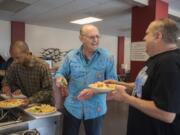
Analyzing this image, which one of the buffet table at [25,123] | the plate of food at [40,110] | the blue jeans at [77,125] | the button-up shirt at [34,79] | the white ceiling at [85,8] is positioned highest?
the white ceiling at [85,8]

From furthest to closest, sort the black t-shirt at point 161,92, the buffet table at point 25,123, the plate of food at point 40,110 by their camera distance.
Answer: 1. the plate of food at point 40,110
2. the buffet table at point 25,123
3. the black t-shirt at point 161,92

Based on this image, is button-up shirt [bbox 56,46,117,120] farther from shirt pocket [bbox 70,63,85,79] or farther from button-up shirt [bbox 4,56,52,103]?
button-up shirt [bbox 4,56,52,103]

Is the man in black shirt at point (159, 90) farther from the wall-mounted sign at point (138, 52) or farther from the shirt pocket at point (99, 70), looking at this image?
the wall-mounted sign at point (138, 52)

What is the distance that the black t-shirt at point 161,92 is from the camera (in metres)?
0.93

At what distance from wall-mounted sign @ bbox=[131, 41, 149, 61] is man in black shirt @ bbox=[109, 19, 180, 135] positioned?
277 centimetres

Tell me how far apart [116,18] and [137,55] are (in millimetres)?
1397

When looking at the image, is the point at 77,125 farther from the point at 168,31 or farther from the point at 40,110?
the point at 168,31

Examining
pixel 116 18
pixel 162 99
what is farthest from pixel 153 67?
pixel 116 18

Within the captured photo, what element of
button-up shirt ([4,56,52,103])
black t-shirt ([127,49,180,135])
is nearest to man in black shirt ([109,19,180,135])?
black t-shirt ([127,49,180,135])

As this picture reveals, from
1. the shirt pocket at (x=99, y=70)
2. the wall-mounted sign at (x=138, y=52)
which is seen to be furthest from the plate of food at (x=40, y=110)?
the wall-mounted sign at (x=138, y=52)

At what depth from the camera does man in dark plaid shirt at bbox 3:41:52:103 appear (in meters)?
1.78

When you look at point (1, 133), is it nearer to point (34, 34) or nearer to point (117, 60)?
point (34, 34)

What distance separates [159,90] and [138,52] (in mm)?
3076

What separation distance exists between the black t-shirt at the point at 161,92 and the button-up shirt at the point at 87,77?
500mm
